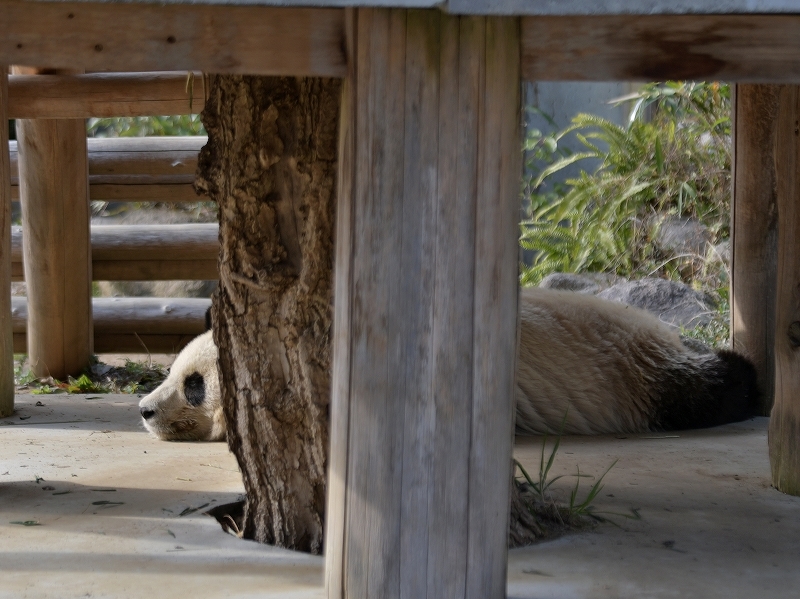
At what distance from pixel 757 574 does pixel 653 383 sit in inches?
89.2

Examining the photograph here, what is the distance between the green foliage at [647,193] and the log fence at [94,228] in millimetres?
3071

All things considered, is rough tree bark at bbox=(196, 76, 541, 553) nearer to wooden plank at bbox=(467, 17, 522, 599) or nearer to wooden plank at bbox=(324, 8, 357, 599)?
wooden plank at bbox=(324, 8, 357, 599)

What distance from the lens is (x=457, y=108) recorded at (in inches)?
82.3

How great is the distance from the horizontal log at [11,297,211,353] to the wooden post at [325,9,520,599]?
536 cm

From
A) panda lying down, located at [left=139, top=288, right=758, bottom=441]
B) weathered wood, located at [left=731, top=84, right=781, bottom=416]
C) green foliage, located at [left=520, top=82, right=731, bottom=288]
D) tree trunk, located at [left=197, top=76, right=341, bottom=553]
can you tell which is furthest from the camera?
green foliage, located at [left=520, top=82, right=731, bottom=288]

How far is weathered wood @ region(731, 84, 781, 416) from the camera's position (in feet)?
15.9

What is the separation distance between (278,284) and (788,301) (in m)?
1.95

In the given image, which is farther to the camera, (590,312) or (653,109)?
(653,109)

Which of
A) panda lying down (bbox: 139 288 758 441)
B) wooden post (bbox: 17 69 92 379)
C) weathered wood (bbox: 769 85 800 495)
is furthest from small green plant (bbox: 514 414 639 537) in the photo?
wooden post (bbox: 17 69 92 379)

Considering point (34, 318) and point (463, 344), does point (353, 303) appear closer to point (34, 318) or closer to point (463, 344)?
point (463, 344)

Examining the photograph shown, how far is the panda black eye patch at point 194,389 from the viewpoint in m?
4.40

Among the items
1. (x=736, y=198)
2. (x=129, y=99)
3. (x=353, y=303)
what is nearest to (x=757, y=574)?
(x=353, y=303)

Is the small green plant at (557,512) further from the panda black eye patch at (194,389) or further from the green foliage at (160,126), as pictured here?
the green foliage at (160,126)

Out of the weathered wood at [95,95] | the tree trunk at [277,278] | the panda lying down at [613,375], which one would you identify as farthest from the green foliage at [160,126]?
the tree trunk at [277,278]
